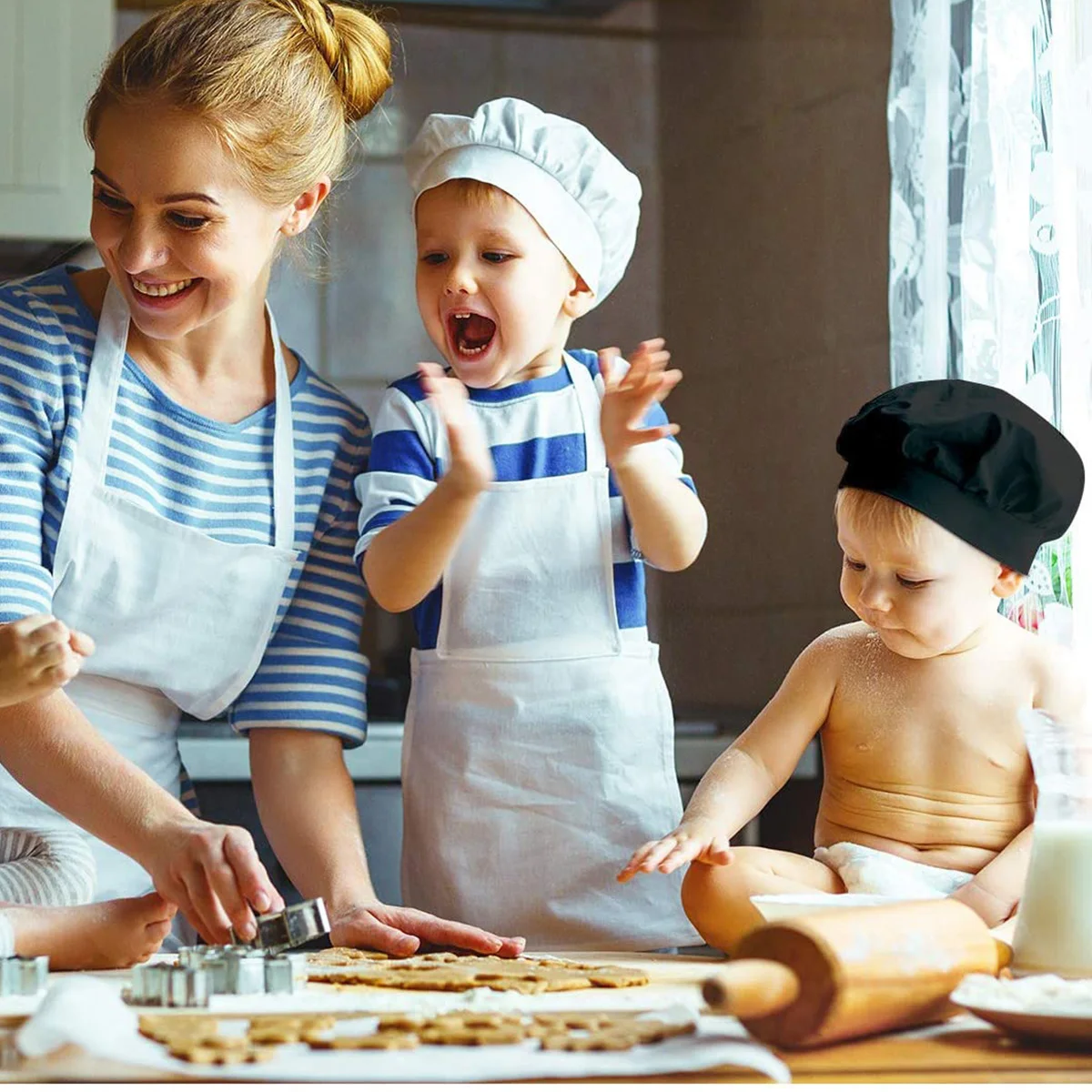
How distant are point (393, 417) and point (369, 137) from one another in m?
1.12

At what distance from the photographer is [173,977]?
0.70m

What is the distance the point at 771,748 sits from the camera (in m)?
1.02

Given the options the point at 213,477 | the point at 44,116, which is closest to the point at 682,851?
the point at 213,477

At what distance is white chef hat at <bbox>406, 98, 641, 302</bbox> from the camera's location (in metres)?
1.11

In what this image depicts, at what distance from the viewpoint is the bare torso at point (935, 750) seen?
3.10ft

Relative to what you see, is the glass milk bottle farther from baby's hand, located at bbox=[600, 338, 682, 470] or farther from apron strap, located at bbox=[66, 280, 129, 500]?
apron strap, located at bbox=[66, 280, 129, 500]

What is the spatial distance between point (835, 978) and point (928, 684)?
41 cm

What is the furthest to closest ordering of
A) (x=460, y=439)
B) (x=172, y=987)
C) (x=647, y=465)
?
(x=647, y=465) < (x=460, y=439) < (x=172, y=987)

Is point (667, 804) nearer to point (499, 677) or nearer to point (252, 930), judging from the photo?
point (499, 677)

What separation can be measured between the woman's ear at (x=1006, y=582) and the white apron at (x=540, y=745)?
0.29 m

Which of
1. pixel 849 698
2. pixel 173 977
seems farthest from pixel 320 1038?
pixel 849 698

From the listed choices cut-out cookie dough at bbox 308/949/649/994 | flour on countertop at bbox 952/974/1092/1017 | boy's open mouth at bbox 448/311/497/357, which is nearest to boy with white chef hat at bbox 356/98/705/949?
boy's open mouth at bbox 448/311/497/357

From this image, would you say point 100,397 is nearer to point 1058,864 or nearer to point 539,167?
point 539,167

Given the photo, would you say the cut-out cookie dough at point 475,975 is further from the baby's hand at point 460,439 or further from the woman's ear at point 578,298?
the woman's ear at point 578,298
